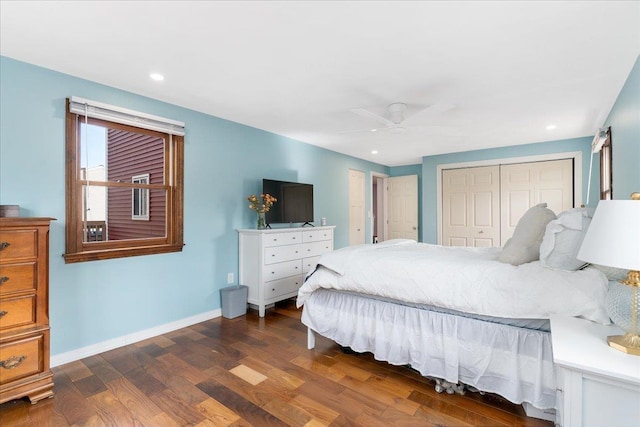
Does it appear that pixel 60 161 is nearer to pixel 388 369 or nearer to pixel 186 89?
pixel 186 89

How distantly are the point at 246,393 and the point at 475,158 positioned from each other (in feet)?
16.4

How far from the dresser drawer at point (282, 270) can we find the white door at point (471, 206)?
3064 mm

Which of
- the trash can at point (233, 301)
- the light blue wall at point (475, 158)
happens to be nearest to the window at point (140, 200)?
the trash can at point (233, 301)

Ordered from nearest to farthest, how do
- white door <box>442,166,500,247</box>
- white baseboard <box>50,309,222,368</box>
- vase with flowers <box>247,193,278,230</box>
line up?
white baseboard <box>50,309,222,368</box> < vase with flowers <box>247,193,278,230</box> < white door <box>442,166,500,247</box>

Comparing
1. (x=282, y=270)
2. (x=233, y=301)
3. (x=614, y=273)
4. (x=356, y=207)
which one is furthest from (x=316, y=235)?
(x=614, y=273)

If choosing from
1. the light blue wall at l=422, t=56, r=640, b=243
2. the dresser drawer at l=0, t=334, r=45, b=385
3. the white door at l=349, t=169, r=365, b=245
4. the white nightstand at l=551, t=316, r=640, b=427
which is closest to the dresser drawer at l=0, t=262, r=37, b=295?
the dresser drawer at l=0, t=334, r=45, b=385

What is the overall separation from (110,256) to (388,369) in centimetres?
251

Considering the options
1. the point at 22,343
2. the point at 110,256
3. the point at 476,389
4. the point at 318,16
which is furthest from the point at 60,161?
the point at 476,389

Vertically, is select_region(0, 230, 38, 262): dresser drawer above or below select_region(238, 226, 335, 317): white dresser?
above

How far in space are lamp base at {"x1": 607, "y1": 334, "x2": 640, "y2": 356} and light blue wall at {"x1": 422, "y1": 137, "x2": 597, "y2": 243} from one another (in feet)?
13.7

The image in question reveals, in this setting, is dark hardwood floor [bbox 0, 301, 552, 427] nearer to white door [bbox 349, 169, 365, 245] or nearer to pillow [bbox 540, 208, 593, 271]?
pillow [bbox 540, 208, 593, 271]

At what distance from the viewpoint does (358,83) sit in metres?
2.62

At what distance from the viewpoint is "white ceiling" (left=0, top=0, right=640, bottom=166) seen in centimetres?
170

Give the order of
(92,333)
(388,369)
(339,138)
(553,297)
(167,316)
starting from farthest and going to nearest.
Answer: (339,138)
(167,316)
(92,333)
(388,369)
(553,297)
